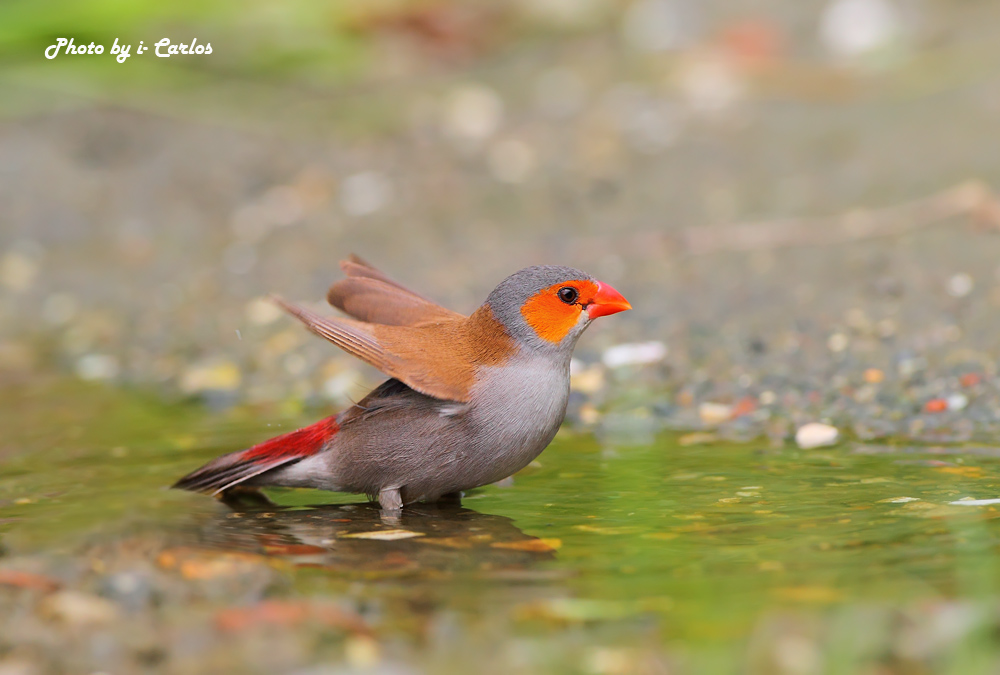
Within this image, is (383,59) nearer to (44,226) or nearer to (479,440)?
(44,226)

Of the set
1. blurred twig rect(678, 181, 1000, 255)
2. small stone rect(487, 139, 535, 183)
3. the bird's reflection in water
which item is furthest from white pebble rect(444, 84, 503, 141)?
the bird's reflection in water

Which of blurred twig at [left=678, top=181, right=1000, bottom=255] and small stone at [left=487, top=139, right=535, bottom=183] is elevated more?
small stone at [left=487, top=139, right=535, bottom=183]

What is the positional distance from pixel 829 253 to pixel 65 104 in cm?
487

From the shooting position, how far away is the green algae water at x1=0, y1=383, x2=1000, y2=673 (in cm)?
221

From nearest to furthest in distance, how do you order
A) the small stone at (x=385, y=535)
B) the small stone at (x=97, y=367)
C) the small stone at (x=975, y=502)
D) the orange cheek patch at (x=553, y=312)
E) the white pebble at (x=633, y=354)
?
the small stone at (x=975, y=502)
the small stone at (x=385, y=535)
the orange cheek patch at (x=553, y=312)
the white pebble at (x=633, y=354)
the small stone at (x=97, y=367)

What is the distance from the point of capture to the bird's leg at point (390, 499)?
3396 mm

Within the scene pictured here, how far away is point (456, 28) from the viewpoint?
9.03 meters

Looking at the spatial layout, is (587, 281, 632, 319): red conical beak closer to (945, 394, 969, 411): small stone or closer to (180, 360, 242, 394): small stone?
(945, 394, 969, 411): small stone

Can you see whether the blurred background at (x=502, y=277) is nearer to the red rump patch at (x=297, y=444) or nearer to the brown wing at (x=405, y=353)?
the red rump patch at (x=297, y=444)

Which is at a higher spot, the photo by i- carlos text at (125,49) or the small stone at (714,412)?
the photo by i- carlos text at (125,49)

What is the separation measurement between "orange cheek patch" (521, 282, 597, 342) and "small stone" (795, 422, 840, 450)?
2.83ft

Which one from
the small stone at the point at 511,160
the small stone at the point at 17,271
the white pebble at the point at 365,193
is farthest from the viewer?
the small stone at the point at 511,160

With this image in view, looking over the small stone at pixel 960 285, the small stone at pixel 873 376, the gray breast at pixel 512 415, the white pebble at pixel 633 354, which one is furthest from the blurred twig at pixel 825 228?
the gray breast at pixel 512 415

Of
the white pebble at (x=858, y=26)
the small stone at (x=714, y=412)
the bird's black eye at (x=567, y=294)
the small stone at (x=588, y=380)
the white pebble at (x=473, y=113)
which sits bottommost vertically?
the small stone at (x=714, y=412)
